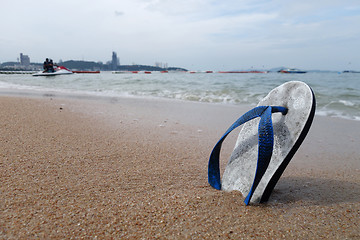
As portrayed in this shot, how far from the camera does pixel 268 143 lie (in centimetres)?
134

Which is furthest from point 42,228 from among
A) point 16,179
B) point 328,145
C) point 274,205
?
point 328,145

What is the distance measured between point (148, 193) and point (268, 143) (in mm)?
832

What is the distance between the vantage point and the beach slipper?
1.38 metres

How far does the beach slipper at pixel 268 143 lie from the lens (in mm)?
1385

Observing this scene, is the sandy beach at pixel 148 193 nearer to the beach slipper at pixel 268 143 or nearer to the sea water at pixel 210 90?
the beach slipper at pixel 268 143

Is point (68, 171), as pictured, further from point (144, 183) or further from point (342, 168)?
point (342, 168)

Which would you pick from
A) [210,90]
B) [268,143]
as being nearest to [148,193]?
[268,143]

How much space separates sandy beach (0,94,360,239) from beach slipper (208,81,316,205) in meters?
0.11

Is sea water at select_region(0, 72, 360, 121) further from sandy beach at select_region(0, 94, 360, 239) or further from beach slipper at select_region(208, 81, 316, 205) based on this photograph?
beach slipper at select_region(208, 81, 316, 205)

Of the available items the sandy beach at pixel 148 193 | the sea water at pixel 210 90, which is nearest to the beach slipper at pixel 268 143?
the sandy beach at pixel 148 193

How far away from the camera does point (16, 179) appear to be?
1.63 m

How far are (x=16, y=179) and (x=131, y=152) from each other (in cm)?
105

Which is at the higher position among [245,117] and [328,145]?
[245,117]

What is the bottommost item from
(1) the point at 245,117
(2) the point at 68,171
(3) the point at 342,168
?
(3) the point at 342,168
